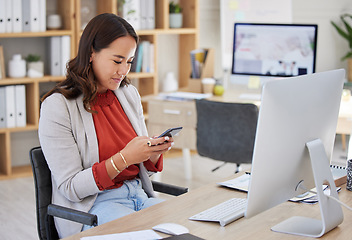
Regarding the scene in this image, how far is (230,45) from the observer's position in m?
5.34

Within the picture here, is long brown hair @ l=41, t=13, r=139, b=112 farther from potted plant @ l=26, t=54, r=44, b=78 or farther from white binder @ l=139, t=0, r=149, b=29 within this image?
white binder @ l=139, t=0, r=149, b=29

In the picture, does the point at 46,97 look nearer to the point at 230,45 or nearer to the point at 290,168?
the point at 290,168

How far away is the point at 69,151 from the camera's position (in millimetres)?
2002

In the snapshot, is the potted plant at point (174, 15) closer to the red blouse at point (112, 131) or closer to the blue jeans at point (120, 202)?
the red blouse at point (112, 131)

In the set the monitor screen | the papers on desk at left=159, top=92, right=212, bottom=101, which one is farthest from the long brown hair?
the monitor screen

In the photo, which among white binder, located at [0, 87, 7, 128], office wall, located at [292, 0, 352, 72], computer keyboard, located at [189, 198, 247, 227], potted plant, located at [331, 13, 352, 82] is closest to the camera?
computer keyboard, located at [189, 198, 247, 227]

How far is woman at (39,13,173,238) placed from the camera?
1983mm

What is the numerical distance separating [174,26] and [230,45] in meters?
0.58

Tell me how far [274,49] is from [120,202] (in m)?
2.35

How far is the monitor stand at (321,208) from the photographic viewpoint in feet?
5.41

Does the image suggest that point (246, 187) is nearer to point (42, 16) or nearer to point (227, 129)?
point (227, 129)

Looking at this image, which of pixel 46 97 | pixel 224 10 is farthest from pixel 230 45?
pixel 46 97

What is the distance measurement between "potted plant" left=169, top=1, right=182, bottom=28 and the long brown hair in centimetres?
309

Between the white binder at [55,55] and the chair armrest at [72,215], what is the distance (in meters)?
2.74
